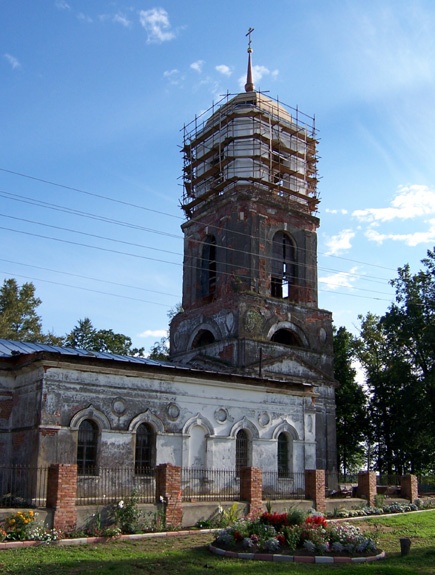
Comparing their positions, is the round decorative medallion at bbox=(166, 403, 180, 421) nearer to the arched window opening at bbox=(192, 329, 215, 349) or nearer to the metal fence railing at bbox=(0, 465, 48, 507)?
the metal fence railing at bbox=(0, 465, 48, 507)

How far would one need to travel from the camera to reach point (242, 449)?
2314 cm

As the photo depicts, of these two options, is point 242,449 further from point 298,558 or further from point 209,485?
point 298,558

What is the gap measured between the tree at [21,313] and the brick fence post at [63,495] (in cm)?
2758

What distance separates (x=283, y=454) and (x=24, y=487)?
995cm

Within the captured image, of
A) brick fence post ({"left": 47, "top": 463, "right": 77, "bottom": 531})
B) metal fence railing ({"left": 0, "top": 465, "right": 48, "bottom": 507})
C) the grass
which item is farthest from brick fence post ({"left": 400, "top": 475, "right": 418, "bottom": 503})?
brick fence post ({"left": 47, "top": 463, "right": 77, "bottom": 531})

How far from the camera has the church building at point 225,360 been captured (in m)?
19.7

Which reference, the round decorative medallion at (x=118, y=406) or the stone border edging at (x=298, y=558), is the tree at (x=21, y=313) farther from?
the stone border edging at (x=298, y=558)

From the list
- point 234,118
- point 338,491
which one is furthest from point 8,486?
point 234,118

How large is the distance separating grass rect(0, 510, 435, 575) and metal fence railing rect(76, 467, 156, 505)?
328 centimetres

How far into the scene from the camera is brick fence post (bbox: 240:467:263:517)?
771 inches

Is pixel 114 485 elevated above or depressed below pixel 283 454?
below

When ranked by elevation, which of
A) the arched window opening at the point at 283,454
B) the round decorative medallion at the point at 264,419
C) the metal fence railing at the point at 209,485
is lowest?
the metal fence railing at the point at 209,485

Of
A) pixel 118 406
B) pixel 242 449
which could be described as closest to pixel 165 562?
pixel 118 406

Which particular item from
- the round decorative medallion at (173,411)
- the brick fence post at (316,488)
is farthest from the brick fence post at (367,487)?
the round decorative medallion at (173,411)
